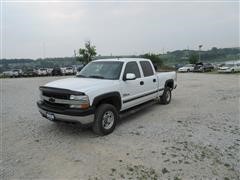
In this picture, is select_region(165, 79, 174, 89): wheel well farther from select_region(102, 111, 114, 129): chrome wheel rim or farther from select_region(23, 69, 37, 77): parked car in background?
select_region(23, 69, 37, 77): parked car in background

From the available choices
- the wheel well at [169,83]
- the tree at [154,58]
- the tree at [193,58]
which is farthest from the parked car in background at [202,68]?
the wheel well at [169,83]

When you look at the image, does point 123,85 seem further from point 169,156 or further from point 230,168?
point 230,168

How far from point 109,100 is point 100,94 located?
53cm

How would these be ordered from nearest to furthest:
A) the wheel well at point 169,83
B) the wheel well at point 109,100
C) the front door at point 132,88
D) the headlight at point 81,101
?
1. the headlight at point 81,101
2. the wheel well at point 109,100
3. the front door at point 132,88
4. the wheel well at point 169,83

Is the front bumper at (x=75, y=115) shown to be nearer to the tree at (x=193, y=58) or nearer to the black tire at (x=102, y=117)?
the black tire at (x=102, y=117)

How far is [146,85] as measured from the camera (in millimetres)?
6105

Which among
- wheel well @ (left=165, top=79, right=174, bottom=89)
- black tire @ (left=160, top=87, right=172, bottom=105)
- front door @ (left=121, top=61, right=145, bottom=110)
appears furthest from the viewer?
wheel well @ (left=165, top=79, right=174, bottom=89)

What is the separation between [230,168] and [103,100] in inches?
109

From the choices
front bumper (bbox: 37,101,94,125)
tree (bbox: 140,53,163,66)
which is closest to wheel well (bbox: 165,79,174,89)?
front bumper (bbox: 37,101,94,125)

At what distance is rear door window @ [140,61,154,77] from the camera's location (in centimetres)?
623

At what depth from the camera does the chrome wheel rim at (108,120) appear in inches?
184

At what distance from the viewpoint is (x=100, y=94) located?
4465 millimetres

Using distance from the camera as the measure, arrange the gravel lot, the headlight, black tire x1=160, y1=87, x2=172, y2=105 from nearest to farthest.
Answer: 1. the gravel lot
2. the headlight
3. black tire x1=160, y1=87, x2=172, y2=105

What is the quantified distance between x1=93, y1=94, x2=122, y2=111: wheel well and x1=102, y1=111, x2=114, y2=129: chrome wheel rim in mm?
281
